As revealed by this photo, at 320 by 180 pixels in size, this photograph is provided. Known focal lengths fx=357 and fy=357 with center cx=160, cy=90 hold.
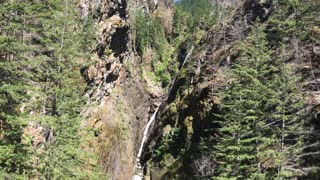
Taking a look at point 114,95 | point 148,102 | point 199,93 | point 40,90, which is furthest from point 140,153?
point 40,90

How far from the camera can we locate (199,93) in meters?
38.5

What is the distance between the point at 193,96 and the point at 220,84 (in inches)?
248

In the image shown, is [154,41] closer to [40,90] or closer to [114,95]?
[114,95]

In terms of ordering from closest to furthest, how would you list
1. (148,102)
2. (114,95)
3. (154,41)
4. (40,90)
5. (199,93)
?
(40,90)
(199,93)
(114,95)
(148,102)
(154,41)

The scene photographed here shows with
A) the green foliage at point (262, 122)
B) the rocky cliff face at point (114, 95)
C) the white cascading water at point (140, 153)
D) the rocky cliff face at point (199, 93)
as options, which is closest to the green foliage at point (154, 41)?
the rocky cliff face at point (114, 95)

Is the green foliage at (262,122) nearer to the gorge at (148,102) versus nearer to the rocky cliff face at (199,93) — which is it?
the gorge at (148,102)

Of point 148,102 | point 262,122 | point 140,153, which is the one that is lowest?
point 140,153

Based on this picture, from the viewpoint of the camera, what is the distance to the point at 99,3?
169 ft

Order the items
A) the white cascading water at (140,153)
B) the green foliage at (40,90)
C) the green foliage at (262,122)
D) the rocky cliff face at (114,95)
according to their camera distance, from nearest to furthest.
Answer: the green foliage at (40,90) → the green foliage at (262,122) → the rocky cliff face at (114,95) → the white cascading water at (140,153)

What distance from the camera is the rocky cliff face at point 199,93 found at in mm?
34375

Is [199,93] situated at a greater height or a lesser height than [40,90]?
lesser

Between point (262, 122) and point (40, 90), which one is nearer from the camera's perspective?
point (40, 90)

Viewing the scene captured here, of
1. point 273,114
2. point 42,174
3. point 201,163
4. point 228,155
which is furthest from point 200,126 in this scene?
point 42,174

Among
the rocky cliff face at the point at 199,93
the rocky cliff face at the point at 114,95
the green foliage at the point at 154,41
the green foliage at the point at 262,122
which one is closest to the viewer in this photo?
the green foliage at the point at 262,122
